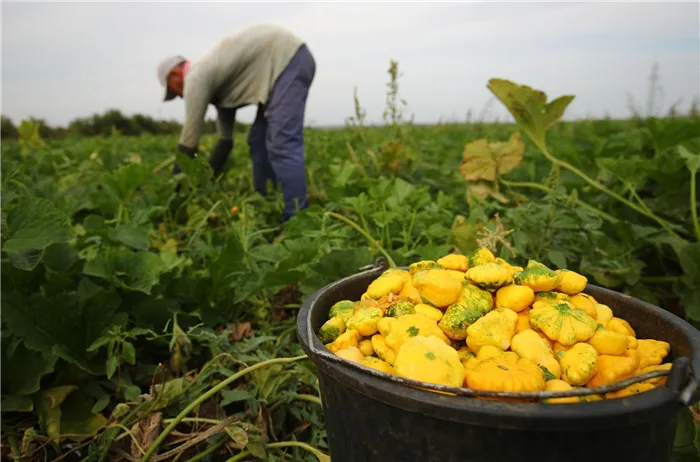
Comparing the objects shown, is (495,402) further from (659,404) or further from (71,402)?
(71,402)

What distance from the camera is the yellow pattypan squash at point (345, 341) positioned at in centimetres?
111

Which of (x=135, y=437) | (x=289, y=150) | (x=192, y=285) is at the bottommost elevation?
(x=135, y=437)

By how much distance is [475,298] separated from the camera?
1.11 m

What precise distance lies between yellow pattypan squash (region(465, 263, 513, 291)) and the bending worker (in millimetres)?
2411

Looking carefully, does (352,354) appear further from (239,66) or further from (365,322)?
(239,66)

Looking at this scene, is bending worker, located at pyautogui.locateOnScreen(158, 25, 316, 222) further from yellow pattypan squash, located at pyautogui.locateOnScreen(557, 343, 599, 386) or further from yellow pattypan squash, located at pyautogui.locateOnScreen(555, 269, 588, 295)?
yellow pattypan squash, located at pyautogui.locateOnScreen(557, 343, 599, 386)

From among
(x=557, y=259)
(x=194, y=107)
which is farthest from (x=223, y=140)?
(x=557, y=259)

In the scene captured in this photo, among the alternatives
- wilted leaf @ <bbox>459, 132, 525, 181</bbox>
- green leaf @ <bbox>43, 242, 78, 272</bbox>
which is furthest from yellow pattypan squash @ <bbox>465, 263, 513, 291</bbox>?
green leaf @ <bbox>43, 242, 78, 272</bbox>

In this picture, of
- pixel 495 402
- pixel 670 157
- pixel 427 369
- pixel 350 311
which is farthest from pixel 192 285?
pixel 670 157

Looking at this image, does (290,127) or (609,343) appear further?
(290,127)

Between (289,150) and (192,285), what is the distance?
170cm

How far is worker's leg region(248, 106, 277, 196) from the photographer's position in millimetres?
4324

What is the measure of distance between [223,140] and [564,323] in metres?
3.75

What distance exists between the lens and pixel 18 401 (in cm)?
159
